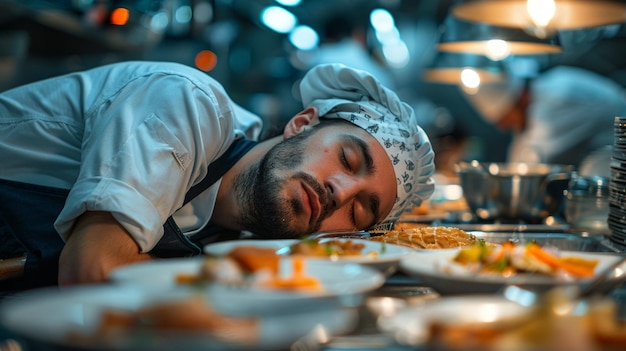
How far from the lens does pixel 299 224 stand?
179 cm

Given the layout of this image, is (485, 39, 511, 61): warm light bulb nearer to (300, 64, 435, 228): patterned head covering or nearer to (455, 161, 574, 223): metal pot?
(455, 161, 574, 223): metal pot

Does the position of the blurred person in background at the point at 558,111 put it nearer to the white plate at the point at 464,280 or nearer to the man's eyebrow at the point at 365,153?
the man's eyebrow at the point at 365,153

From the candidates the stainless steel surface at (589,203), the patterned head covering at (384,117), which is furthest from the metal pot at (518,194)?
the patterned head covering at (384,117)

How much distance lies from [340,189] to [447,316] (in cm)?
100

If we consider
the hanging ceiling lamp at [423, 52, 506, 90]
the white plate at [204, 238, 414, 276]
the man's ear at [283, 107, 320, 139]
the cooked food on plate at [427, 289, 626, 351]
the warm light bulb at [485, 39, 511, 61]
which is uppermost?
the hanging ceiling lamp at [423, 52, 506, 90]

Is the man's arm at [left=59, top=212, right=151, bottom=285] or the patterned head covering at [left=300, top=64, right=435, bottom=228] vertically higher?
the patterned head covering at [left=300, top=64, right=435, bottom=228]

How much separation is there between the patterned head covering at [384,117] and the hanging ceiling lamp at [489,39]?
2.38ft

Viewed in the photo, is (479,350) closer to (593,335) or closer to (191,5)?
(593,335)

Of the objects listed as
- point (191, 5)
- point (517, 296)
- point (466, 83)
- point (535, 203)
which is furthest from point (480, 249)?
point (191, 5)

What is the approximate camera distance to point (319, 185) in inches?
69.5

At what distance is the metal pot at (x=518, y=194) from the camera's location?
2.35 m

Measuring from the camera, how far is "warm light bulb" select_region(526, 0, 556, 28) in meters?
2.34

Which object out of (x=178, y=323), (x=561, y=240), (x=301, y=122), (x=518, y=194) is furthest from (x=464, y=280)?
(x=518, y=194)

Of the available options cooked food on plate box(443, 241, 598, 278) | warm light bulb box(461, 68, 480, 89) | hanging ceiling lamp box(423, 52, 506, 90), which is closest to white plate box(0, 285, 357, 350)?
cooked food on plate box(443, 241, 598, 278)
